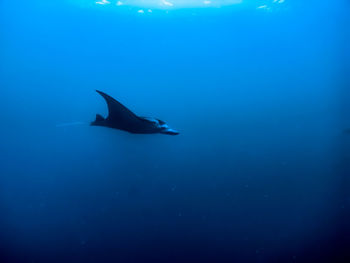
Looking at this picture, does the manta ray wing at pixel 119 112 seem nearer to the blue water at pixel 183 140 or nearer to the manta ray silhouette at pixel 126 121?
the manta ray silhouette at pixel 126 121

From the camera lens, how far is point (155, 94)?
15.0 metres

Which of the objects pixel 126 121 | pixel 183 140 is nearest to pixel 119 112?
pixel 126 121

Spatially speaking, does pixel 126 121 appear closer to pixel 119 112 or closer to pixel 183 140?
pixel 119 112

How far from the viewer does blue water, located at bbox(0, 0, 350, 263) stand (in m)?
6.98

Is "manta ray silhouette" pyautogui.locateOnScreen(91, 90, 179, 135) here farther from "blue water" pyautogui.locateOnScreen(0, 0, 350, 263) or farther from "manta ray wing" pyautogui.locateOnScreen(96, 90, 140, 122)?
"blue water" pyautogui.locateOnScreen(0, 0, 350, 263)

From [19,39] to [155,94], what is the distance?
7.81m

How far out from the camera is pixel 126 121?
11.3 ft

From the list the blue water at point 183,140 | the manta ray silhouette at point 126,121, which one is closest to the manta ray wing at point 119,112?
the manta ray silhouette at point 126,121

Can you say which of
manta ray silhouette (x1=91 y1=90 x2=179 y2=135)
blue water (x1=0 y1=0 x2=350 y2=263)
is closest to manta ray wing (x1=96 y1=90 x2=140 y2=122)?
manta ray silhouette (x1=91 y1=90 x2=179 y2=135)

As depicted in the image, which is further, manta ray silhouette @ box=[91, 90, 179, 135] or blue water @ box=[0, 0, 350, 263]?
blue water @ box=[0, 0, 350, 263]

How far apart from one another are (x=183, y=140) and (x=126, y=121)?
9348 mm

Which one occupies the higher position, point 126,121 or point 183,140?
point 126,121

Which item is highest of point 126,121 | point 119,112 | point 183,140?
point 119,112

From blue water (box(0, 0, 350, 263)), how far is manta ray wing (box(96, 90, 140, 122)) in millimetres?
5007
